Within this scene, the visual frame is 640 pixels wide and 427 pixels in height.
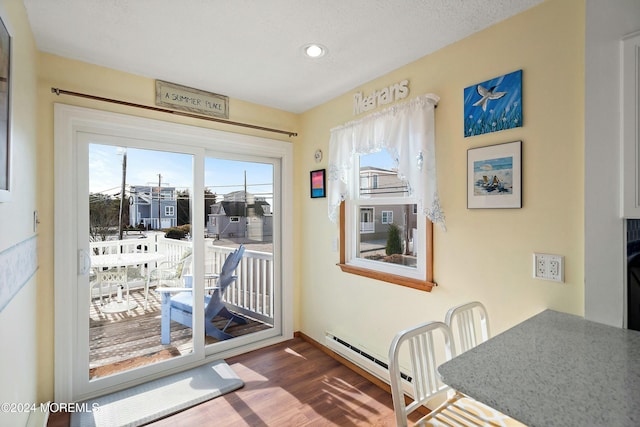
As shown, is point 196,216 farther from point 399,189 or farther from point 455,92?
point 455,92

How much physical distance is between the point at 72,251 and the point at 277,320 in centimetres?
191

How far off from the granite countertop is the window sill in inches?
29.3

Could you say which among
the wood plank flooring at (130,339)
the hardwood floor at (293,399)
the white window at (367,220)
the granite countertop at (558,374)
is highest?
the white window at (367,220)

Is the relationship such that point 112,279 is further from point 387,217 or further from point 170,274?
point 387,217

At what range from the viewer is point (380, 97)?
2379 millimetres

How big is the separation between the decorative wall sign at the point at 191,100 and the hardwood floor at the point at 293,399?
7.39 ft

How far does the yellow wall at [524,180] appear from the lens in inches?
58.5

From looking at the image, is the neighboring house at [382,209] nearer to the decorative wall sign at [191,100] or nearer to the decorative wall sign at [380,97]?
the decorative wall sign at [380,97]

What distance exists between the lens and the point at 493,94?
176 centimetres

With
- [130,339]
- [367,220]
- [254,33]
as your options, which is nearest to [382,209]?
[367,220]

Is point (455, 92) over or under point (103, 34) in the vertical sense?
under

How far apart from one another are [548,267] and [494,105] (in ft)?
3.04

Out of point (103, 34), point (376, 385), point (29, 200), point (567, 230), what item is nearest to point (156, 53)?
point (103, 34)

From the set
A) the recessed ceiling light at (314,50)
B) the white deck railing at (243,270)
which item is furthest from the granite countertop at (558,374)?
the white deck railing at (243,270)
